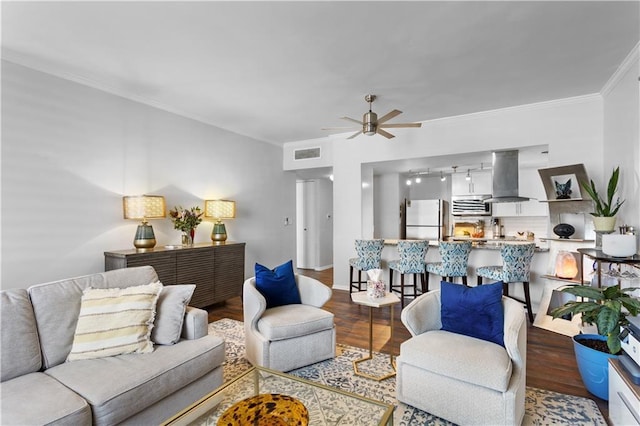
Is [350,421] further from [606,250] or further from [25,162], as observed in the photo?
[25,162]

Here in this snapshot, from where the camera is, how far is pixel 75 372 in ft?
5.60

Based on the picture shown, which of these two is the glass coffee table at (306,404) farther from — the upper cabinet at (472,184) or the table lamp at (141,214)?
the upper cabinet at (472,184)

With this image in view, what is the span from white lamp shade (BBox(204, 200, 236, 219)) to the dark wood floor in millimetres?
1292

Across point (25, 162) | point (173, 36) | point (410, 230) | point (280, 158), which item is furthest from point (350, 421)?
point (410, 230)

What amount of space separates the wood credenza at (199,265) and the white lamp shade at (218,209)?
503 mm

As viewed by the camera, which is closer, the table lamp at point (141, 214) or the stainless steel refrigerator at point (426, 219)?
the table lamp at point (141, 214)

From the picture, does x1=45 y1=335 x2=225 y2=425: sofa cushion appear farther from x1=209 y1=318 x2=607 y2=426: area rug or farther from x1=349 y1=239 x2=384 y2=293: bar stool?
x1=349 y1=239 x2=384 y2=293: bar stool

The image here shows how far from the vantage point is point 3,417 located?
52.7 inches

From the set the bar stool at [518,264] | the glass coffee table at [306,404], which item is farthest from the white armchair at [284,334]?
the bar stool at [518,264]

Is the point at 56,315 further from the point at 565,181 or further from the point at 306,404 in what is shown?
the point at 565,181

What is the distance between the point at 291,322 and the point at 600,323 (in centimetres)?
207

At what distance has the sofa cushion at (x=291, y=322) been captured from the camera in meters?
2.50

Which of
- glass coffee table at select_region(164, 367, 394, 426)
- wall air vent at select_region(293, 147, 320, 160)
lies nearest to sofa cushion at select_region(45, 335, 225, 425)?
glass coffee table at select_region(164, 367, 394, 426)

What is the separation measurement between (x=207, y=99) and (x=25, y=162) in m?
1.90
